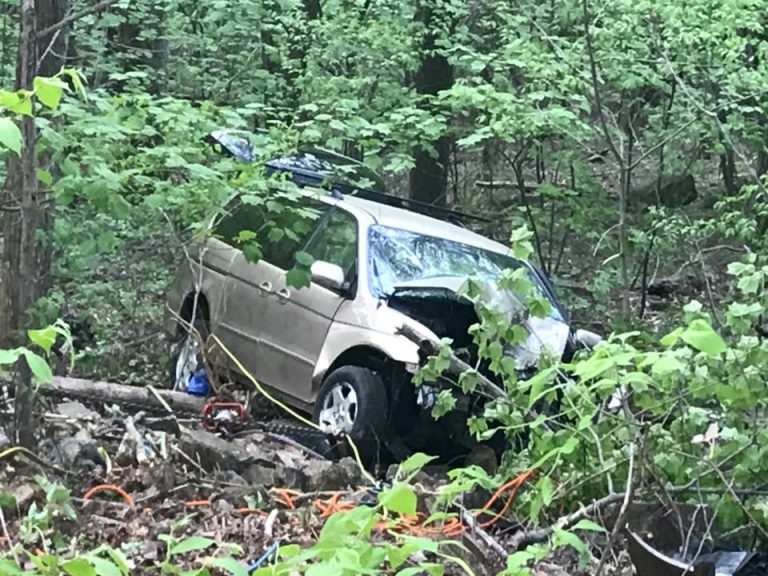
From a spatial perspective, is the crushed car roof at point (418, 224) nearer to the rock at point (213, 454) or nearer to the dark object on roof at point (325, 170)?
the dark object on roof at point (325, 170)

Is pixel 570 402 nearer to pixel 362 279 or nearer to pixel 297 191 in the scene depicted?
pixel 297 191

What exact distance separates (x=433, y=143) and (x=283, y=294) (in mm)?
4842

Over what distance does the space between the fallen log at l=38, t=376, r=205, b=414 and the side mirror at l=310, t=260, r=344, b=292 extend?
1.27 metres

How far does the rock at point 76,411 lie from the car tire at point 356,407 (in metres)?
1.58

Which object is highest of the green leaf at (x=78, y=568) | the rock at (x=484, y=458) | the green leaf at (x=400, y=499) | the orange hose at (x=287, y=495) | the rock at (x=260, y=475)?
the green leaf at (x=400, y=499)

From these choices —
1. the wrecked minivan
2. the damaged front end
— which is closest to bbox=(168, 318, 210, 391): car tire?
the wrecked minivan

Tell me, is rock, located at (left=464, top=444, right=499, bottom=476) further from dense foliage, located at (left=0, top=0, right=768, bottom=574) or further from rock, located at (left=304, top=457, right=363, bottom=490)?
rock, located at (left=304, top=457, right=363, bottom=490)

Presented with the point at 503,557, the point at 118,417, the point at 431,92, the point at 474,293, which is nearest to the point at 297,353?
the point at 118,417

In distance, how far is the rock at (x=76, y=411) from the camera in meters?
6.91

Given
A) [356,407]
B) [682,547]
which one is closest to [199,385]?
[356,407]

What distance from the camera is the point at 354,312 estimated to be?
781 cm

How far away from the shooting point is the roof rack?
28.7 feet

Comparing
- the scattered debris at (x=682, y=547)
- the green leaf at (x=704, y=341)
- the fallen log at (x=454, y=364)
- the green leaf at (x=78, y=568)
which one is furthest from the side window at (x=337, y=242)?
the green leaf at (x=78, y=568)

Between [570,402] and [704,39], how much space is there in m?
5.56
